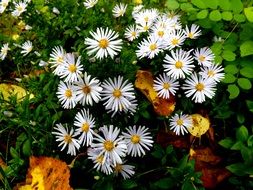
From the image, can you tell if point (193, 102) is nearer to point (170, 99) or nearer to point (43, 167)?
point (170, 99)

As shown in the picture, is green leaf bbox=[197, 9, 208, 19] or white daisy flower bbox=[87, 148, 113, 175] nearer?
white daisy flower bbox=[87, 148, 113, 175]

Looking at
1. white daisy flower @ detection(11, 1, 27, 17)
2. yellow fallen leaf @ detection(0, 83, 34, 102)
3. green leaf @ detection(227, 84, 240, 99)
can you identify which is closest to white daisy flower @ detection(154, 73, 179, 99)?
green leaf @ detection(227, 84, 240, 99)

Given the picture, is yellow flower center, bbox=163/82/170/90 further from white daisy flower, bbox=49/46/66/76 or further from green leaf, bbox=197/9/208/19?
white daisy flower, bbox=49/46/66/76

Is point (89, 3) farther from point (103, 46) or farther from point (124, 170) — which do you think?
point (124, 170)

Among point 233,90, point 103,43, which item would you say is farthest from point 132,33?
point 233,90

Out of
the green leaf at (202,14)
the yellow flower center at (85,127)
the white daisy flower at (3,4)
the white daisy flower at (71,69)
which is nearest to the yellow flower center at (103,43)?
the white daisy flower at (71,69)

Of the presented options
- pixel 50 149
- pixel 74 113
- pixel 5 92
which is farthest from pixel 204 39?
pixel 5 92
